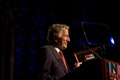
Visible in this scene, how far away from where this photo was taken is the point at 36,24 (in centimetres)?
369

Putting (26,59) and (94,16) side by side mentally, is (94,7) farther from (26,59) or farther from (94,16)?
(26,59)

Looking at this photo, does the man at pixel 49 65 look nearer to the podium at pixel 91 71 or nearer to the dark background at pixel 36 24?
the podium at pixel 91 71

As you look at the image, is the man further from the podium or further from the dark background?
the dark background

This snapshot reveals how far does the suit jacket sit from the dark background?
3.62 ft

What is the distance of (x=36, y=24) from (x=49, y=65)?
2040 millimetres

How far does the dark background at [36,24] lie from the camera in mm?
2991

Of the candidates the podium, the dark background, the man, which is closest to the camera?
the podium

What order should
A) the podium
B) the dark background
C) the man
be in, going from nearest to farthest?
the podium
the man
the dark background

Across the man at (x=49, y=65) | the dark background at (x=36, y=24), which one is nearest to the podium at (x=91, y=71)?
the man at (x=49, y=65)

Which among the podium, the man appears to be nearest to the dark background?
the man

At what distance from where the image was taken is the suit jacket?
5.59 ft

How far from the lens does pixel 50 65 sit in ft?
5.79

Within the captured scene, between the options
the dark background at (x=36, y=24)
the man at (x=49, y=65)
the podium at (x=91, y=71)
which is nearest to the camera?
the podium at (x=91, y=71)

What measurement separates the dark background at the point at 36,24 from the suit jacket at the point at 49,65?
1.10 meters
